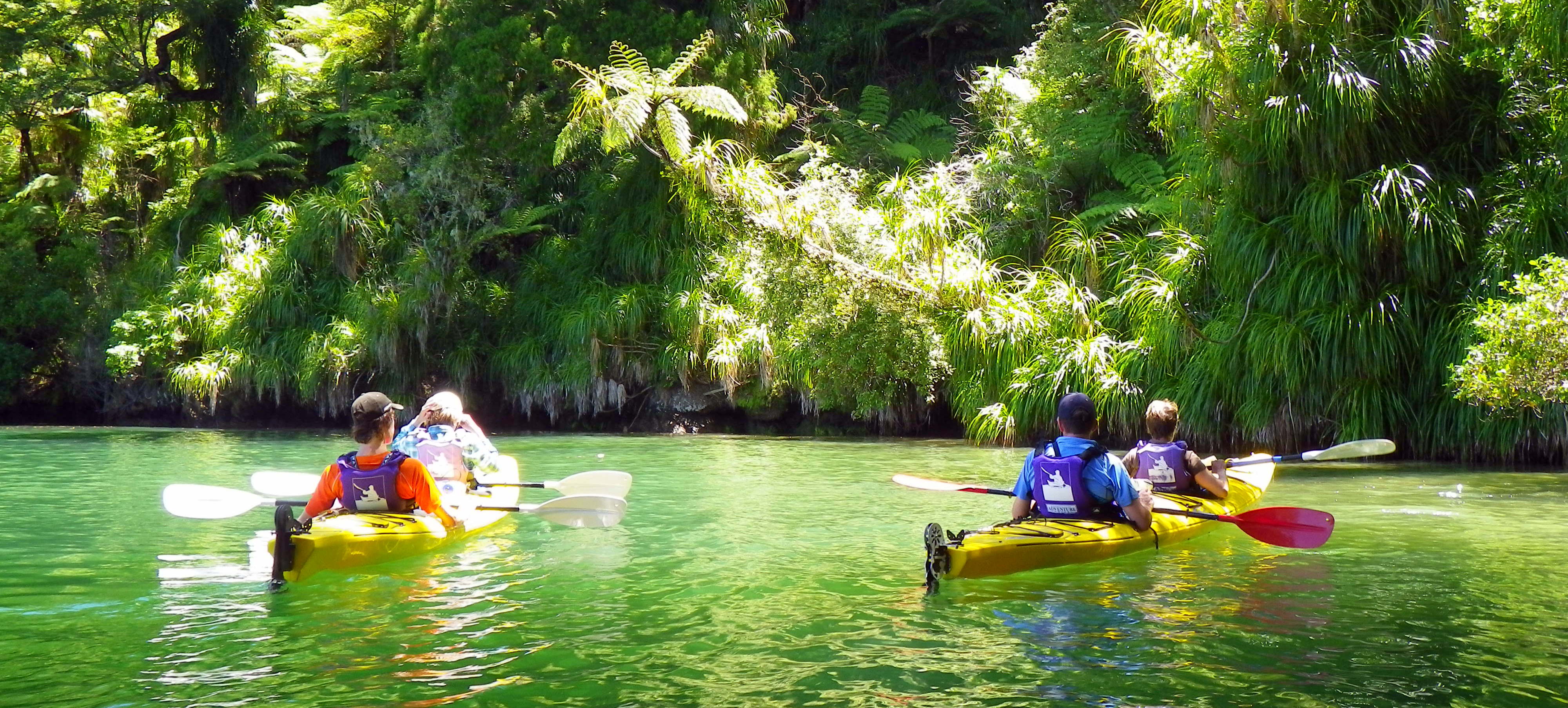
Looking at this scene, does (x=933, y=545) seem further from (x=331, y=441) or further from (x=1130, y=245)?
(x=331, y=441)

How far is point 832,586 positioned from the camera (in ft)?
20.8

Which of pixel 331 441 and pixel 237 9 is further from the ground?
pixel 237 9

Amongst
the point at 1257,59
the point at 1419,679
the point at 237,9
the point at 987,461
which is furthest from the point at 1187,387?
the point at 237,9

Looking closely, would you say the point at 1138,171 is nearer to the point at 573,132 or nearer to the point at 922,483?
the point at 573,132

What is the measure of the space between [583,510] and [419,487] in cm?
97

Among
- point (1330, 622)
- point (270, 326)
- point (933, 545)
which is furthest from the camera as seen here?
point (270, 326)

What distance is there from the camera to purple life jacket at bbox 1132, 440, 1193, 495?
313 inches

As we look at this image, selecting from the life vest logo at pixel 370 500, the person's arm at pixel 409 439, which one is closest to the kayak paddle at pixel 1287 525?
the life vest logo at pixel 370 500

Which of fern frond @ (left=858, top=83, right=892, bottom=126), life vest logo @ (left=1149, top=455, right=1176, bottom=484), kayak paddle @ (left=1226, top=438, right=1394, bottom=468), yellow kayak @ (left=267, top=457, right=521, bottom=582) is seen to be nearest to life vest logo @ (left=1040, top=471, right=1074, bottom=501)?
life vest logo @ (left=1149, top=455, right=1176, bottom=484)

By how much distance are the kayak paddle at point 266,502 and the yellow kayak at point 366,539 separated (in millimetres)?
514

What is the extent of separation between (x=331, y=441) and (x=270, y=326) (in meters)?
4.25

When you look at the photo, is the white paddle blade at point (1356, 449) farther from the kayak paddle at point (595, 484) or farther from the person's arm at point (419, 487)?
the person's arm at point (419, 487)

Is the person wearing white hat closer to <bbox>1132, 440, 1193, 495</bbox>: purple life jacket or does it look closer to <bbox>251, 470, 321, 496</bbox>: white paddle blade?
<bbox>251, 470, 321, 496</bbox>: white paddle blade

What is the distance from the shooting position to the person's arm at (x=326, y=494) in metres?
6.73
